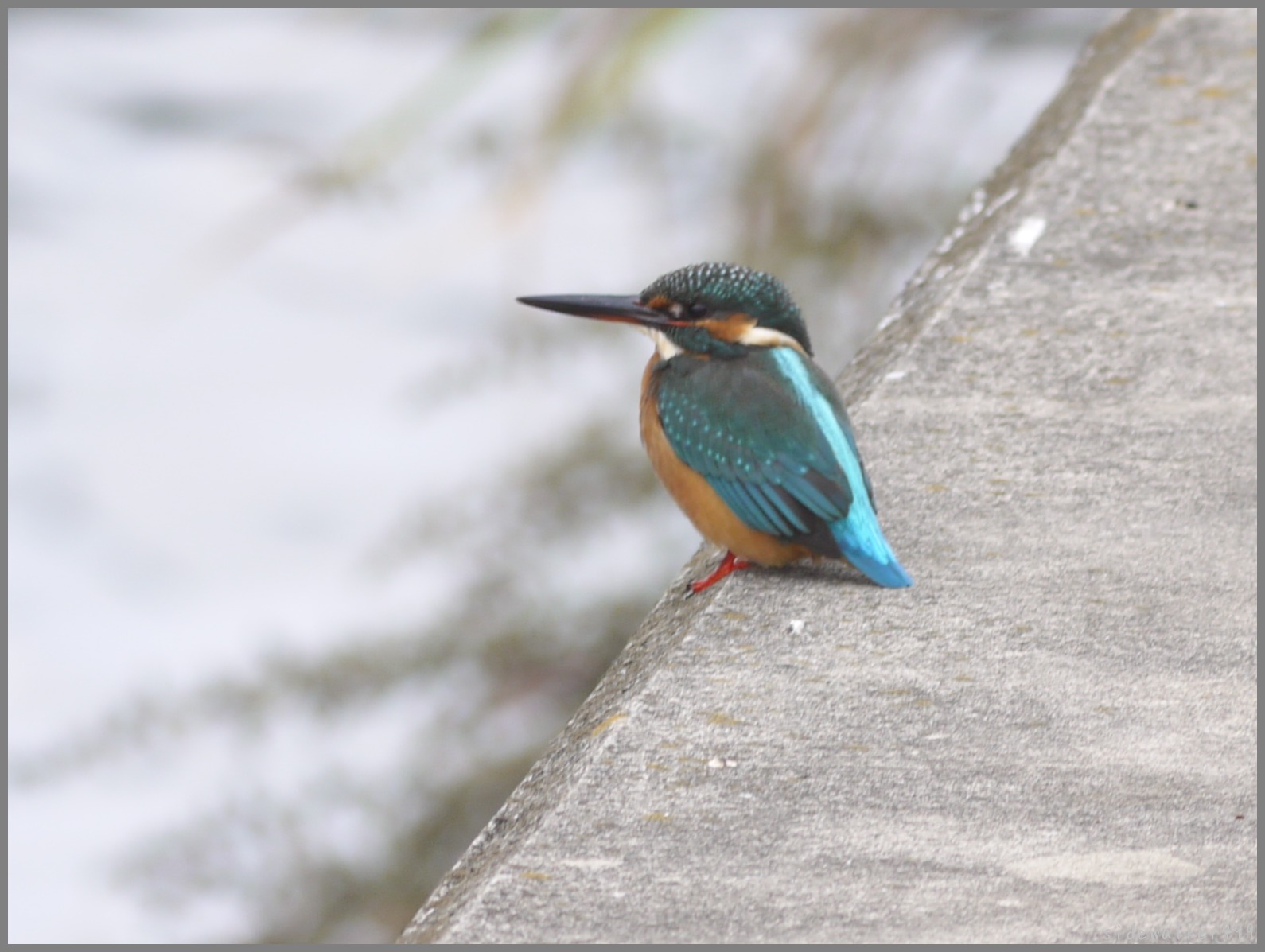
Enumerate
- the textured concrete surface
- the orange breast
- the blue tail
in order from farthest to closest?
the orange breast → the blue tail → the textured concrete surface

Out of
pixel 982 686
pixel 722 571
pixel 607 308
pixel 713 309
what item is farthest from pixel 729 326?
pixel 982 686

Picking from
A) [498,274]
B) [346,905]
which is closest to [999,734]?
[346,905]

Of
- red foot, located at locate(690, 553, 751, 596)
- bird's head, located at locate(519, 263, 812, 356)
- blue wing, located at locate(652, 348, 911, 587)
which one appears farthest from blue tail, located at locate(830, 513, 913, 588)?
bird's head, located at locate(519, 263, 812, 356)

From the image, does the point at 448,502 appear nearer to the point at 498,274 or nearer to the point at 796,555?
the point at 498,274

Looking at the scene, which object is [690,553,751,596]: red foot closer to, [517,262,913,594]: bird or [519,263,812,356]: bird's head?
[517,262,913,594]: bird

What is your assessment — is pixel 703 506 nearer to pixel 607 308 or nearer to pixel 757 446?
pixel 757 446

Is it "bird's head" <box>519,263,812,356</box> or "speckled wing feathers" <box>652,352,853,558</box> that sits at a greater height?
"bird's head" <box>519,263,812,356</box>
